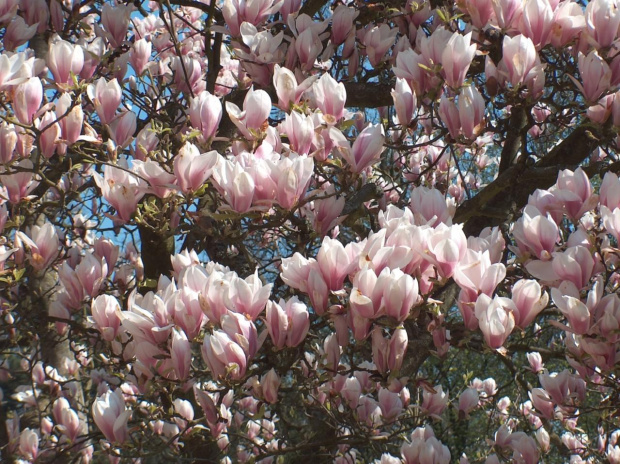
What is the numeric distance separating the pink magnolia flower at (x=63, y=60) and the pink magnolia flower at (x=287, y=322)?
40.3 inches

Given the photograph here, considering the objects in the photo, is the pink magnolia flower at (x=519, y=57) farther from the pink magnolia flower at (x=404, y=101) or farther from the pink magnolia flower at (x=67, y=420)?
the pink magnolia flower at (x=67, y=420)

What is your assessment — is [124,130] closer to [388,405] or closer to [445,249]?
[445,249]

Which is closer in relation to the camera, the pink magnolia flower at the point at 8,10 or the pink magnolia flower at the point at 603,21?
the pink magnolia flower at the point at 603,21

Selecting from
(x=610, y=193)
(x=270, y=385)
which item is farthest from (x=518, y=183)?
(x=270, y=385)

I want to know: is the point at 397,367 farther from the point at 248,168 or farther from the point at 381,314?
the point at 248,168

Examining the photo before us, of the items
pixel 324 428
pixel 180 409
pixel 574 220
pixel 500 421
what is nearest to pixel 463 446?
pixel 500 421

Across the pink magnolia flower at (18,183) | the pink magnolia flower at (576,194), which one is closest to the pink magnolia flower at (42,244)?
the pink magnolia flower at (18,183)

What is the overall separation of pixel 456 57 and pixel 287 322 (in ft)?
2.91

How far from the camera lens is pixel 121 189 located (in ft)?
6.28

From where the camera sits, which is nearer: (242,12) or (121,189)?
(121,189)

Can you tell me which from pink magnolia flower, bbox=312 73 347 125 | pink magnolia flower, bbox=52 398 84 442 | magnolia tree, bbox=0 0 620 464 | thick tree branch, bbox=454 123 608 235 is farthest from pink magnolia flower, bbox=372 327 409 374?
pink magnolia flower, bbox=52 398 84 442

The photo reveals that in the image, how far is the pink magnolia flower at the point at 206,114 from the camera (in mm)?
1941

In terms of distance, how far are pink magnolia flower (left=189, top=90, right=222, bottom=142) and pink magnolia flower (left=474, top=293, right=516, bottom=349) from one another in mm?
902

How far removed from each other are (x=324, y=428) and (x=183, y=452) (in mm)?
590
